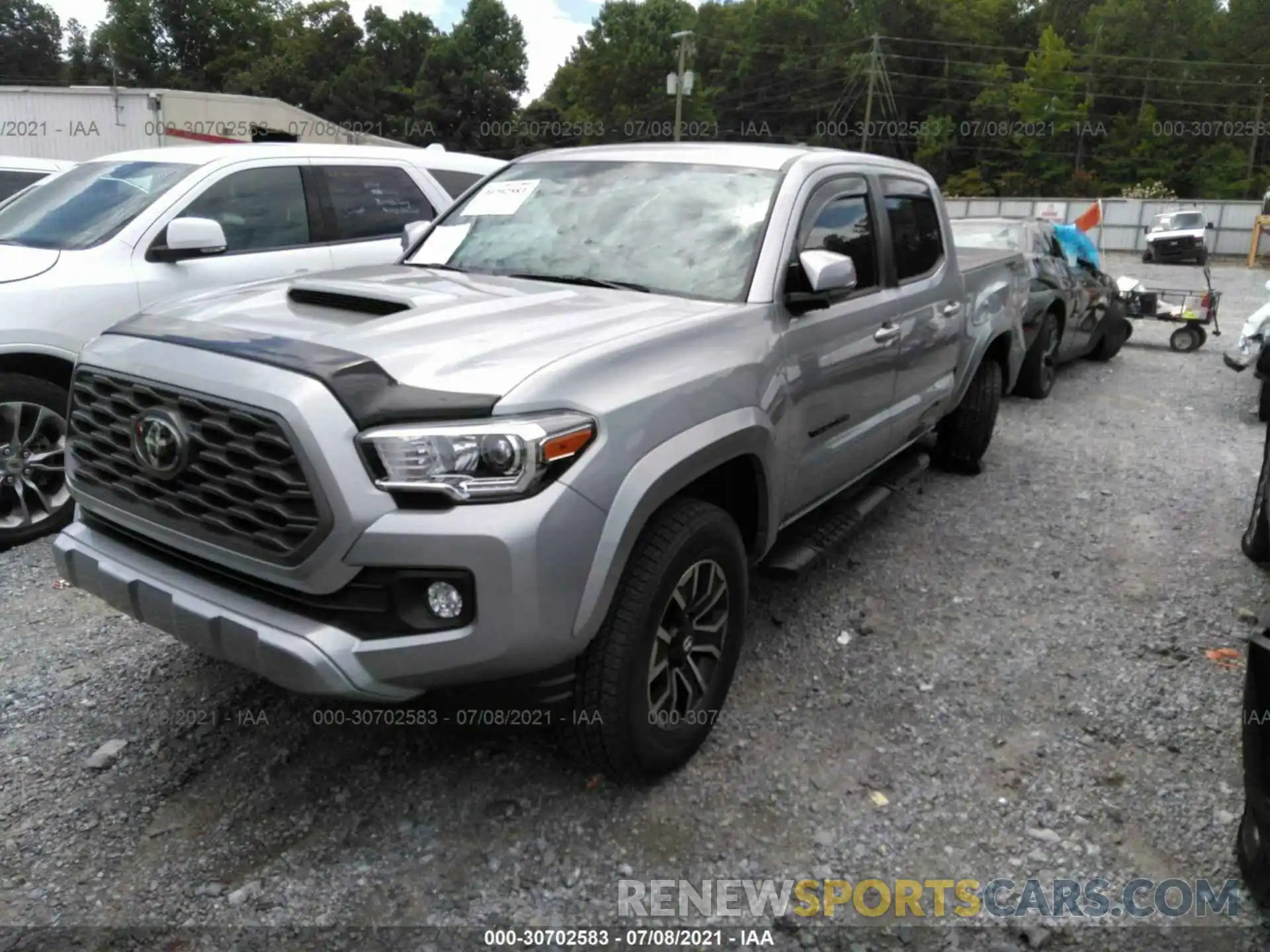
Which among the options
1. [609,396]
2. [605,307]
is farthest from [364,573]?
[605,307]

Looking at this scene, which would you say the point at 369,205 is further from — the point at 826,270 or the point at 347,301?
the point at 826,270

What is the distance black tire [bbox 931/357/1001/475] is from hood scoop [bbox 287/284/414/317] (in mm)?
4115

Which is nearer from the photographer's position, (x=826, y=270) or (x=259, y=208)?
(x=826, y=270)

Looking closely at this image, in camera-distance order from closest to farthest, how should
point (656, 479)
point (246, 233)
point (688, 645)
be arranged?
1. point (656, 479)
2. point (688, 645)
3. point (246, 233)

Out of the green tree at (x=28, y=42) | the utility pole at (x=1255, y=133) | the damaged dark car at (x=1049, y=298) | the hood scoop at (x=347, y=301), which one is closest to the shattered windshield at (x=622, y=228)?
the hood scoop at (x=347, y=301)

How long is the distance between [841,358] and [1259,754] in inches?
76.6

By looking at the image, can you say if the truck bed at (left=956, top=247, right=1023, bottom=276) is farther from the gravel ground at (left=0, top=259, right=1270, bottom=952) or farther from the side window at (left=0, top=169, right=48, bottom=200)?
the side window at (left=0, top=169, right=48, bottom=200)

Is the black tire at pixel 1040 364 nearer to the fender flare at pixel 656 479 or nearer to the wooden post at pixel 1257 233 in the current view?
the fender flare at pixel 656 479

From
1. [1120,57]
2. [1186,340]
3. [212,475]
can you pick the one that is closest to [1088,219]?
[1186,340]

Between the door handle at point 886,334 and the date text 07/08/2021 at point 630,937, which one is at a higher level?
the door handle at point 886,334

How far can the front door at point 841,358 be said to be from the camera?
135 inches

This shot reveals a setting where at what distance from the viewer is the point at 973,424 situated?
6.14 metres

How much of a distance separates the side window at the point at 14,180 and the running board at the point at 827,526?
7.06 m

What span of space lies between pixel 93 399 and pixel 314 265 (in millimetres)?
3082
